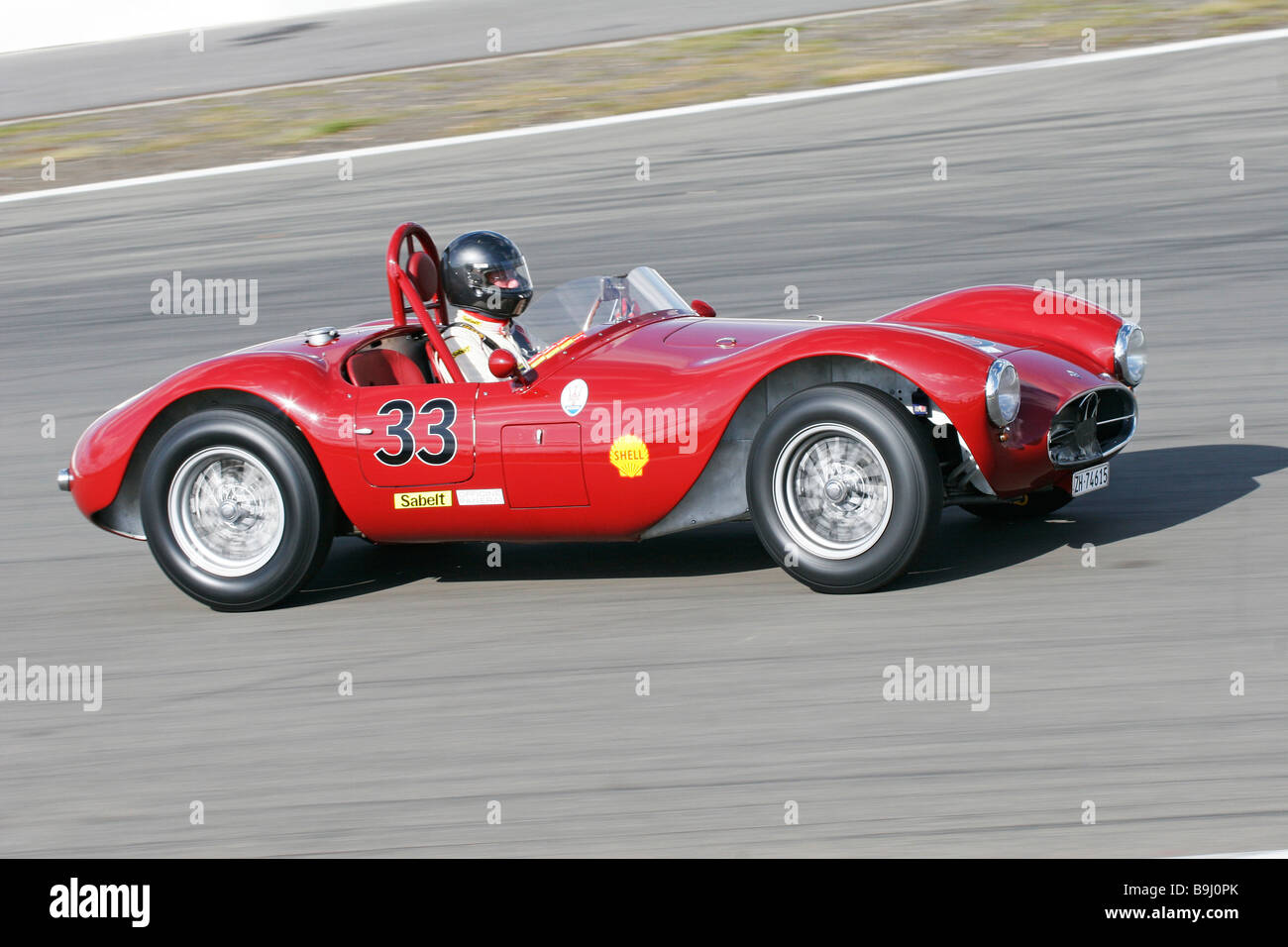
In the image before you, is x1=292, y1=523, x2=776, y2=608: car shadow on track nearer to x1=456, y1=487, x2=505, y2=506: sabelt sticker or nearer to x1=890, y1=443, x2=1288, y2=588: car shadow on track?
x1=456, y1=487, x2=505, y2=506: sabelt sticker

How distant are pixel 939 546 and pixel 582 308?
1.69 metres

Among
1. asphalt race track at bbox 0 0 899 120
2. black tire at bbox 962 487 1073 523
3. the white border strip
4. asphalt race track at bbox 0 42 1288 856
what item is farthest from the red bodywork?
asphalt race track at bbox 0 0 899 120

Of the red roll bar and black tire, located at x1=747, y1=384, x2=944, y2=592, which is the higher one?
the red roll bar

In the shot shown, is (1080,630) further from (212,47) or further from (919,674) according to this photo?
(212,47)

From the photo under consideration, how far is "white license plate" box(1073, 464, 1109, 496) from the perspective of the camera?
613 centimetres

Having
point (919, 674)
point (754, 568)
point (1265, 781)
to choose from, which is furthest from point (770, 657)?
point (1265, 781)

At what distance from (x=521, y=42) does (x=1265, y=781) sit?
15.6 metres

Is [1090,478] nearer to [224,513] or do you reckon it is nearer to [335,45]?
[224,513]

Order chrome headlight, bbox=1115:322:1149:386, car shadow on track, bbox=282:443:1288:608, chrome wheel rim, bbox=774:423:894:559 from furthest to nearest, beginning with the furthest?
chrome headlight, bbox=1115:322:1149:386
car shadow on track, bbox=282:443:1288:608
chrome wheel rim, bbox=774:423:894:559

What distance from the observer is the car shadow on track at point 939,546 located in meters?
6.50

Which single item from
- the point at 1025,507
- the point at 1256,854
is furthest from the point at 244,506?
the point at 1256,854

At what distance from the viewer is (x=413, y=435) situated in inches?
248

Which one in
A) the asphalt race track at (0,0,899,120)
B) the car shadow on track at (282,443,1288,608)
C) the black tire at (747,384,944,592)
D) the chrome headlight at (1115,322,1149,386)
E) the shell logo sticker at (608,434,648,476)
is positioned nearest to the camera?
the black tire at (747,384,944,592)

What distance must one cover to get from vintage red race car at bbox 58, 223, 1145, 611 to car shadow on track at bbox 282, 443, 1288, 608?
10.1 inches
